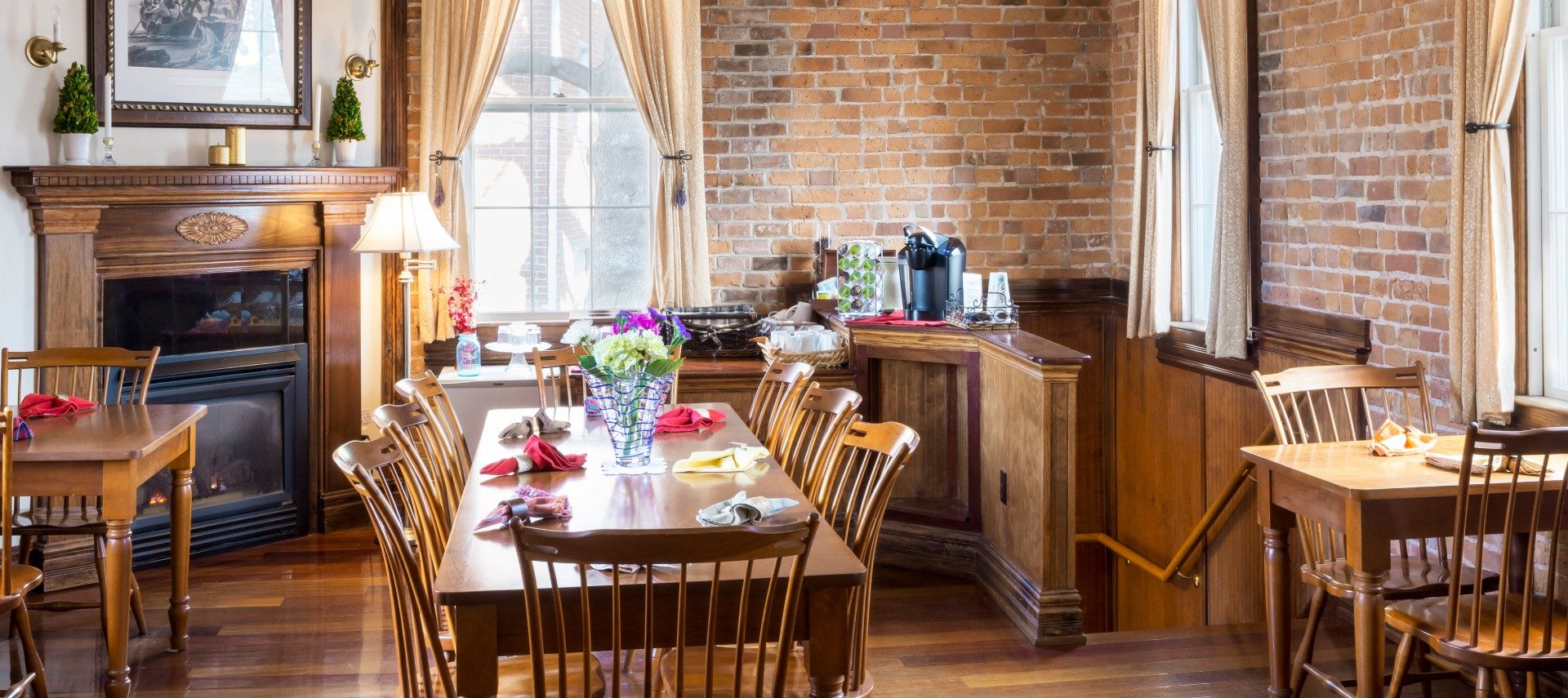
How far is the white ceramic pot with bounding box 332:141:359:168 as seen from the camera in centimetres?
617

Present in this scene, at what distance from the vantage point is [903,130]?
267 inches

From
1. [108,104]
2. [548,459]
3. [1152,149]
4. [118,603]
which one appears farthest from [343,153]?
[1152,149]

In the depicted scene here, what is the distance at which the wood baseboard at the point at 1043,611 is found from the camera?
4.60 metres

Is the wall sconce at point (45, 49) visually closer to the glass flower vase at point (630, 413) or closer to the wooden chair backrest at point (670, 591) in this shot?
the glass flower vase at point (630, 413)

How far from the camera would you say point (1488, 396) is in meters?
4.03

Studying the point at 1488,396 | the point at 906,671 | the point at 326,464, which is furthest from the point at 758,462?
the point at 326,464

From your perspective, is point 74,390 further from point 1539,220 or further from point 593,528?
point 1539,220

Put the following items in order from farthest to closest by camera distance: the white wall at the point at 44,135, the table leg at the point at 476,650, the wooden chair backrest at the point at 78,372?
the white wall at the point at 44,135
the wooden chair backrest at the point at 78,372
the table leg at the point at 476,650

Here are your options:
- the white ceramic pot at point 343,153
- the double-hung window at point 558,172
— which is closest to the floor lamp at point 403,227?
the white ceramic pot at point 343,153

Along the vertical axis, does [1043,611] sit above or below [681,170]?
below

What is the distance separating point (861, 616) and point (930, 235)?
2777mm

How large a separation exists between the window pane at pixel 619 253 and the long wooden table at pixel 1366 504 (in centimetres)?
367

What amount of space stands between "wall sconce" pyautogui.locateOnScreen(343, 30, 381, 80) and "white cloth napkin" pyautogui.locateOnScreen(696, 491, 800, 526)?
394 centimetres

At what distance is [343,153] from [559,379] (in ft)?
4.51
